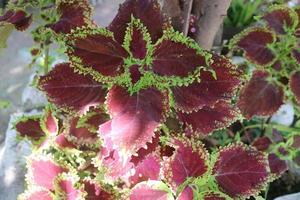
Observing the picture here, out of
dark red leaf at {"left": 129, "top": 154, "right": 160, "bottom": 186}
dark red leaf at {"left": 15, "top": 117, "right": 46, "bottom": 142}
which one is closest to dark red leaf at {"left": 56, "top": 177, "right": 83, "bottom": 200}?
dark red leaf at {"left": 129, "top": 154, "right": 160, "bottom": 186}

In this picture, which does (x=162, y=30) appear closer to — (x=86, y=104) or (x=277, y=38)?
(x=86, y=104)

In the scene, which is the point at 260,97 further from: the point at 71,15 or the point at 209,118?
the point at 71,15

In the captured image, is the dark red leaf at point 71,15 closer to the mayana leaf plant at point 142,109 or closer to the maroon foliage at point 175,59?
the mayana leaf plant at point 142,109

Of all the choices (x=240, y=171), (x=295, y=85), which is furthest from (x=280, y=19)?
(x=240, y=171)

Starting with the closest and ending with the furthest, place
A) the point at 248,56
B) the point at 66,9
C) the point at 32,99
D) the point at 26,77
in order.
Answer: the point at 66,9 → the point at 248,56 → the point at 32,99 → the point at 26,77

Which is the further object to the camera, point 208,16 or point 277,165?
point 277,165

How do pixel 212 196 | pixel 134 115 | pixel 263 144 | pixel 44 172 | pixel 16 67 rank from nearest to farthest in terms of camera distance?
1. pixel 134 115
2. pixel 212 196
3. pixel 44 172
4. pixel 263 144
5. pixel 16 67

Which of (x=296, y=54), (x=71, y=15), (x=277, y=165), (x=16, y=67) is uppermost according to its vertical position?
(x=16, y=67)

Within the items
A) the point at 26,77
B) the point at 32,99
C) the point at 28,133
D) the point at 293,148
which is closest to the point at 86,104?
the point at 28,133
